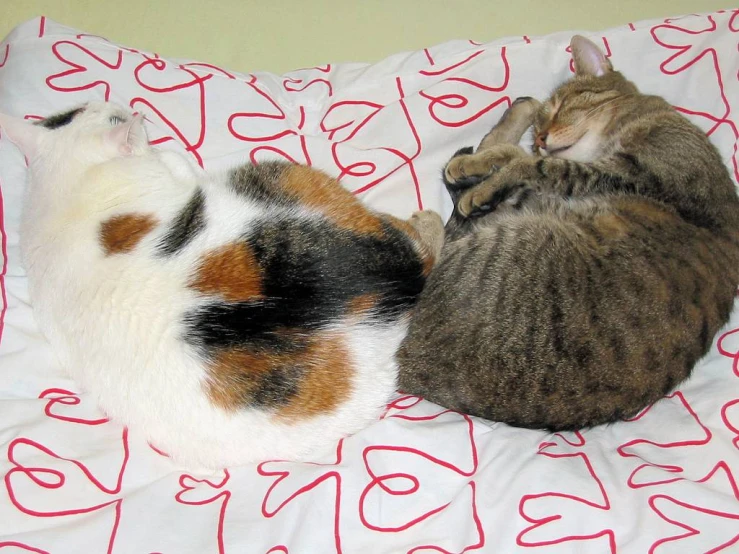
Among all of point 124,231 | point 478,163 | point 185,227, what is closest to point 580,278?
Answer: point 478,163

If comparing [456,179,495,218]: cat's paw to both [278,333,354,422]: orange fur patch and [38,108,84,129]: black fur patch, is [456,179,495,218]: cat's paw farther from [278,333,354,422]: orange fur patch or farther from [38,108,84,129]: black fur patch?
[38,108,84,129]: black fur patch

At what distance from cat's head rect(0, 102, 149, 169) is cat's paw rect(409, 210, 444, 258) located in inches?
28.6


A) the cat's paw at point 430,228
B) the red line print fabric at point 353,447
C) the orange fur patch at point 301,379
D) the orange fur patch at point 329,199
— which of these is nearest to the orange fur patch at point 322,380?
the orange fur patch at point 301,379

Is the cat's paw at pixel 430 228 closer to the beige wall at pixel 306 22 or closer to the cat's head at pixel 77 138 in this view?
the cat's head at pixel 77 138

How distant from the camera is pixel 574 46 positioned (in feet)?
6.97

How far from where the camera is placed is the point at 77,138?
5.54 ft

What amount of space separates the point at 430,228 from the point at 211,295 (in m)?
0.66

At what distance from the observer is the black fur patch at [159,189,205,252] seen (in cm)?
153

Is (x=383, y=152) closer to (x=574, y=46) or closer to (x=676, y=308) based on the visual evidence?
(x=574, y=46)

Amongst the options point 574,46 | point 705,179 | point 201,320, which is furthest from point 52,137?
point 705,179

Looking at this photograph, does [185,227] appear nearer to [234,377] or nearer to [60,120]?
[234,377]

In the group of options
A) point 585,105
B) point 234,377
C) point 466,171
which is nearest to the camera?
point 234,377

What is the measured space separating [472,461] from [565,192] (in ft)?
2.63

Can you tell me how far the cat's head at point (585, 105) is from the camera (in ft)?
6.88
